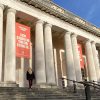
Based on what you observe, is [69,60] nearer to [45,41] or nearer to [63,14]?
[45,41]

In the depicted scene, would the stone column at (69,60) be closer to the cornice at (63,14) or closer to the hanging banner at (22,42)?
the cornice at (63,14)

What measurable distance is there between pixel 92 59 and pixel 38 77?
10.9m

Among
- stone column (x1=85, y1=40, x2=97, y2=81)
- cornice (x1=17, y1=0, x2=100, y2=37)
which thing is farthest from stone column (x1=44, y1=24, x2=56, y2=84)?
stone column (x1=85, y1=40, x2=97, y2=81)

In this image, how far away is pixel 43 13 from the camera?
2438cm

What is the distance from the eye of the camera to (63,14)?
2658 cm

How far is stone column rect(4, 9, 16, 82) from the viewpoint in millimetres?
18359

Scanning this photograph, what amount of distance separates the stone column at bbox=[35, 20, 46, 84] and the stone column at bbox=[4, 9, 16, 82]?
3.26 meters

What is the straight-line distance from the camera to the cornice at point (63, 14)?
23.7m

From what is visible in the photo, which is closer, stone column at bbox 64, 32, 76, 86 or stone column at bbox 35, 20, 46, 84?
stone column at bbox 35, 20, 46, 84

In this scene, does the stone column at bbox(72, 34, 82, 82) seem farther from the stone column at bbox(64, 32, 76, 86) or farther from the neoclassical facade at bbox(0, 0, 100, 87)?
the stone column at bbox(64, 32, 76, 86)

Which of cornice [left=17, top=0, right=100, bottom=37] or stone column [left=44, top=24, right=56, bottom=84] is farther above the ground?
cornice [left=17, top=0, right=100, bottom=37]

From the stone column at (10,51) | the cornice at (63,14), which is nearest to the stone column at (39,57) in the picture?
the cornice at (63,14)

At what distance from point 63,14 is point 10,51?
10.4m

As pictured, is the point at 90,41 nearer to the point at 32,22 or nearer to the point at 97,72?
the point at 97,72
